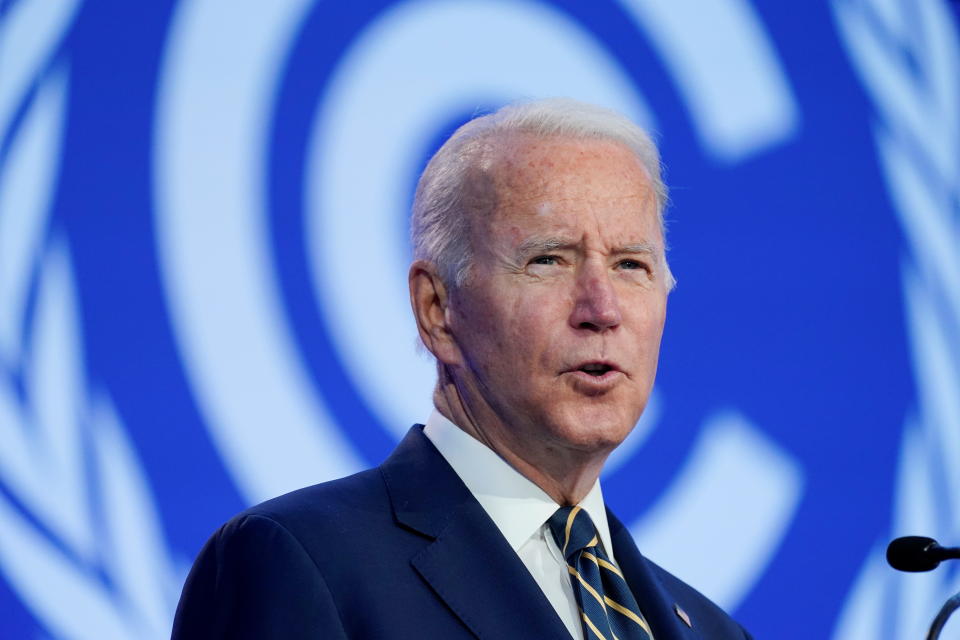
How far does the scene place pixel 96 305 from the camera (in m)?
2.66

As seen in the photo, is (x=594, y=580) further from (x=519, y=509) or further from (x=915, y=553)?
(x=915, y=553)

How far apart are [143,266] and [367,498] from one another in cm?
112

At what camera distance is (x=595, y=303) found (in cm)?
179

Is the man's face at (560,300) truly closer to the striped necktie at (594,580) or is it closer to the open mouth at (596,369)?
the open mouth at (596,369)

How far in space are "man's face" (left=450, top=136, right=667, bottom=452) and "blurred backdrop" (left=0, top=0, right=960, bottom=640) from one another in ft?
2.85

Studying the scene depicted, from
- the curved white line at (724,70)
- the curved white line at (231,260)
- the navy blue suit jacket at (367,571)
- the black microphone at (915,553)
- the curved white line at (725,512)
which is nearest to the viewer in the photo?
the navy blue suit jacket at (367,571)

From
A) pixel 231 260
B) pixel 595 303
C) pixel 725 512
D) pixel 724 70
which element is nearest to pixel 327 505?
pixel 595 303

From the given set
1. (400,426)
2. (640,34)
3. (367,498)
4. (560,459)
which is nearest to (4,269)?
(400,426)

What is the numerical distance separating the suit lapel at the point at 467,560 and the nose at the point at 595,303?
1.03 feet

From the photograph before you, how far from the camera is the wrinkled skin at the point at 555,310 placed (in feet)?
5.92

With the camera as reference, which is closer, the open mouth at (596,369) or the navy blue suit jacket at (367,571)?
the navy blue suit jacket at (367,571)

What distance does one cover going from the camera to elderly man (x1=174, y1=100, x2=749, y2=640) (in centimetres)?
167

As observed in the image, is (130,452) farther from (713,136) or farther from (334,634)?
(713,136)

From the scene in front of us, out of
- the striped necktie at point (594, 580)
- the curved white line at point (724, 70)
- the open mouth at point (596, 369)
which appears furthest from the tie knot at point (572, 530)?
the curved white line at point (724, 70)
